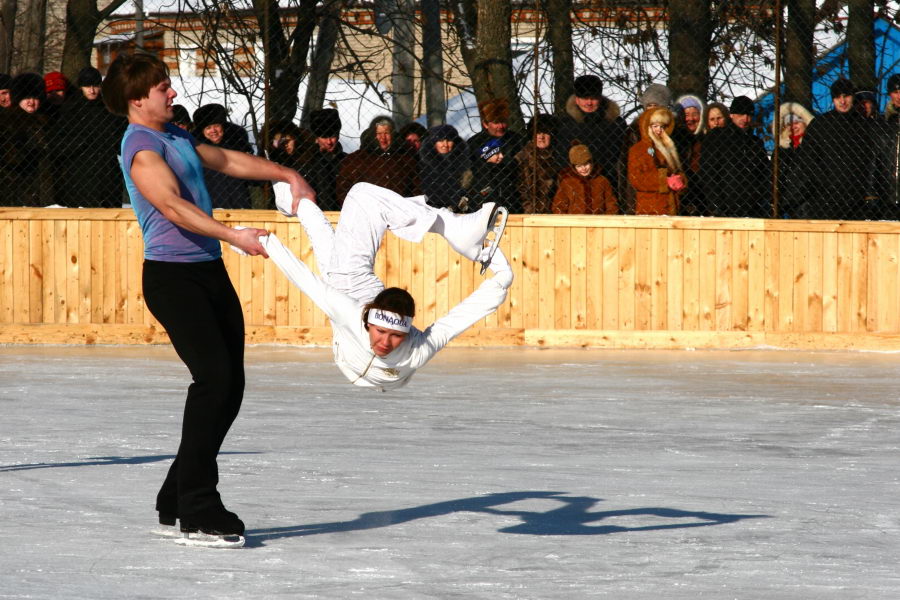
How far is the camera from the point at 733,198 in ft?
41.2

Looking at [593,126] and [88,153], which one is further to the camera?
[88,153]

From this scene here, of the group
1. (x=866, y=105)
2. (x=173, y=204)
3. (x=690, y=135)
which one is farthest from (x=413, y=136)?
(x=173, y=204)

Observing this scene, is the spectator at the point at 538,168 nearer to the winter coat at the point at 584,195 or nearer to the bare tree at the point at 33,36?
the winter coat at the point at 584,195

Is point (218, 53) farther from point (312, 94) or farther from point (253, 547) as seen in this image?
point (253, 547)

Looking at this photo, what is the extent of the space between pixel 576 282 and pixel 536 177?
1.05m

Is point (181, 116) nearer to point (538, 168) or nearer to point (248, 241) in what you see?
point (538, 168)

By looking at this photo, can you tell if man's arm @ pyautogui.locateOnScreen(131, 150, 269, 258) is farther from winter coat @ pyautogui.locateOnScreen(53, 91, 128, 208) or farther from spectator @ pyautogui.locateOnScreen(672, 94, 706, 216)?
spectator @ pyautogui.locateOnScreen(672, 94, 706, 216)

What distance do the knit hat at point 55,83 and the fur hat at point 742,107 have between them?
5.94 metres

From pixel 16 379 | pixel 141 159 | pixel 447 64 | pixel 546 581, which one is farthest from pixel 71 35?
pixel 546 581

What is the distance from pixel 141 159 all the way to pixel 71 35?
1113 centimetres

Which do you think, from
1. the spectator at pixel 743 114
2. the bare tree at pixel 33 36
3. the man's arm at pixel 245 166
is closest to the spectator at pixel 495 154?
the spectator at pixel 743 114

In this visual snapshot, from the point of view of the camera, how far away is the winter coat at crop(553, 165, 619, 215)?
493 inches

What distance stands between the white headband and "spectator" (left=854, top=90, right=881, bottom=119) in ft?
25.2

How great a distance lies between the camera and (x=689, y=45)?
575 inches
